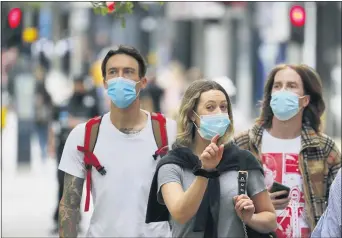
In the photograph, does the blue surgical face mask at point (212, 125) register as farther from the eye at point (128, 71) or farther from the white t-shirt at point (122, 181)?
the eye at point (128, 71)

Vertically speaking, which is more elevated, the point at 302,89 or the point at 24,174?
the point at 302,89

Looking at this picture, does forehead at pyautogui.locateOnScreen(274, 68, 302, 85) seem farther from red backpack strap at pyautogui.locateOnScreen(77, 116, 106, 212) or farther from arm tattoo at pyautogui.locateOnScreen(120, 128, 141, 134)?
red backpack strap at pyautogui.locateOnScreen(77, 116, 106, 212)

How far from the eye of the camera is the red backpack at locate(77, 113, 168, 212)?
261 inches

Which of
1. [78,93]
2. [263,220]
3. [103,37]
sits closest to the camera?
[263,220]

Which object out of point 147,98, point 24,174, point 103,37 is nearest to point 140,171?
point 24,174

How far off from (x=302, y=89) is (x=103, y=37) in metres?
43.6

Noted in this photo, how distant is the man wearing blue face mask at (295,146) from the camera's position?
6910 millimetres

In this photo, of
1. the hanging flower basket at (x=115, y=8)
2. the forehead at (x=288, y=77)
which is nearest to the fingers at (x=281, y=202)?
the forehead at (x=288, y=77)

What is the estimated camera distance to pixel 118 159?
21.8 feet

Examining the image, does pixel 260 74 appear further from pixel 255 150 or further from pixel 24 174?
pixel 255 150

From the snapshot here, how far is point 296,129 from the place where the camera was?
286 inches

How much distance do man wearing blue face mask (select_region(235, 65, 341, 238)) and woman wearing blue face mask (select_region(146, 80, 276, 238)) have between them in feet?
3.32

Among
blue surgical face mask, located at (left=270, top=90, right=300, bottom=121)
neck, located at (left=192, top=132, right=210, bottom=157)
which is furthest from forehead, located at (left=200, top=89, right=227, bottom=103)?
blue surgical face mask, located at (left=270, top=90, right=300, bottom=121)

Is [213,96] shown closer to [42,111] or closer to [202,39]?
[42,111]
